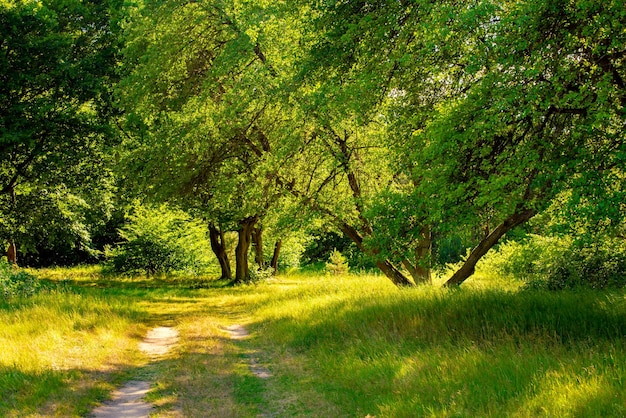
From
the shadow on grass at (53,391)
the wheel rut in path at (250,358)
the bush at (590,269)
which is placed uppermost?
the bush at (590,269)

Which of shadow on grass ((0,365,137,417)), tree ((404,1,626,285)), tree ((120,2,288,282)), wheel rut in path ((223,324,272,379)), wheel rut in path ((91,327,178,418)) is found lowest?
wheel rut in path ((223,324,272,379))

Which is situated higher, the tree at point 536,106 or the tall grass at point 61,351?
the tree at point 536,106

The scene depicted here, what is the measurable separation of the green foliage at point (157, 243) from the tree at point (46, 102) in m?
6.66

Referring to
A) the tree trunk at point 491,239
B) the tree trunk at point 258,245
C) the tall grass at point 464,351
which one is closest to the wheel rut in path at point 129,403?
the tall grass at point 464,351

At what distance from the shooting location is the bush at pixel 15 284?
15.6m

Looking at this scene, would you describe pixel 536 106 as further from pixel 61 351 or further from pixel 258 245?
pixel 258 245

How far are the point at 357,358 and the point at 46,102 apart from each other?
59.7 ft

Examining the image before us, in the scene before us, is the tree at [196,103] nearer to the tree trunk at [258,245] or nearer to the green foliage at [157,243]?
the green foliage at [157,243]

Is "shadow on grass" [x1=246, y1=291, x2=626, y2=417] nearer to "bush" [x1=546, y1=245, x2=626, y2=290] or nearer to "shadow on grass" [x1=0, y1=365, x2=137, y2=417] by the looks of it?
"bush" [x1=546, y1=245, x2=626, y2=290]

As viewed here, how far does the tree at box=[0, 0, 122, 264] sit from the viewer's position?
20.6 metres

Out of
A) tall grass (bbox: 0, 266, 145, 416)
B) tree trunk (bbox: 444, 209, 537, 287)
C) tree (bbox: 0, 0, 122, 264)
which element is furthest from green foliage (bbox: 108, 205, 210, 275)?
tree trunk (bbox: 444, 209, 537, 287)

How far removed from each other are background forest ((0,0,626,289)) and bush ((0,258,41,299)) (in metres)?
4.91

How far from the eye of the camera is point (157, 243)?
103 feet

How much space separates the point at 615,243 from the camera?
43.5 ft
